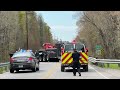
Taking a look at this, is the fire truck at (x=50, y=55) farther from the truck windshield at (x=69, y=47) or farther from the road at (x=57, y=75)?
the road at (x=57, y=75)

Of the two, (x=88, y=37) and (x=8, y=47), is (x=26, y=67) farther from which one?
(x=88, y=37)

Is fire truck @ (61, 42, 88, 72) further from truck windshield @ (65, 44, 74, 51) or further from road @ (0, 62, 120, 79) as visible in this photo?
road @ (0, 62, 120, 79)

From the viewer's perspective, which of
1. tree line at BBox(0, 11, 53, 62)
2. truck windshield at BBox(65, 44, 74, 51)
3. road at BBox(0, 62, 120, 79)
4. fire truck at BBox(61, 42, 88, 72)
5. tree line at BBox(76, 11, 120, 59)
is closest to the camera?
road at BBox(0, 62, 120, 79)

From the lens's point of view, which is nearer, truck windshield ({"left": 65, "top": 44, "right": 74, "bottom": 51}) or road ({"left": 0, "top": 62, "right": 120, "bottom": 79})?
road ({"left": 0, "top": 62, "right": 120, "bottom": 79})

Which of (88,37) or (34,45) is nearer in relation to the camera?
(88,37)

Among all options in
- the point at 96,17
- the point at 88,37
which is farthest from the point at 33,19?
the point at 96,17

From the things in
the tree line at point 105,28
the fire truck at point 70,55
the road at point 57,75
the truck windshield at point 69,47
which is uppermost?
the tree line at point 105,28

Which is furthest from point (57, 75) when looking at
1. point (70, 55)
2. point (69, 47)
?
point (69, 47)

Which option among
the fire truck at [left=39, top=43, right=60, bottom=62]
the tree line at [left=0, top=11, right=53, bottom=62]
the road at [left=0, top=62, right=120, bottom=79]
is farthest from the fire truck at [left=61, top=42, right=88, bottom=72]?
the fire truck at [left=39, top=43, right=60, bottom=62]

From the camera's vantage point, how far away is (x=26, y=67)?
31.3 metres

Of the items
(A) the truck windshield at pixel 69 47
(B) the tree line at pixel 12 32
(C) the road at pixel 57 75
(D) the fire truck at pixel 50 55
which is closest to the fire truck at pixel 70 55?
(A) the truck windshield at pixel 69 47

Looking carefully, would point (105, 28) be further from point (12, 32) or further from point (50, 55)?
point (12, 32)

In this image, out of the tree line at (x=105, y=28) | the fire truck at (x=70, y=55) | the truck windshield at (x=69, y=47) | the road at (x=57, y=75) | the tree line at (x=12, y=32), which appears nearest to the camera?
the road at (x=57, y=75)
